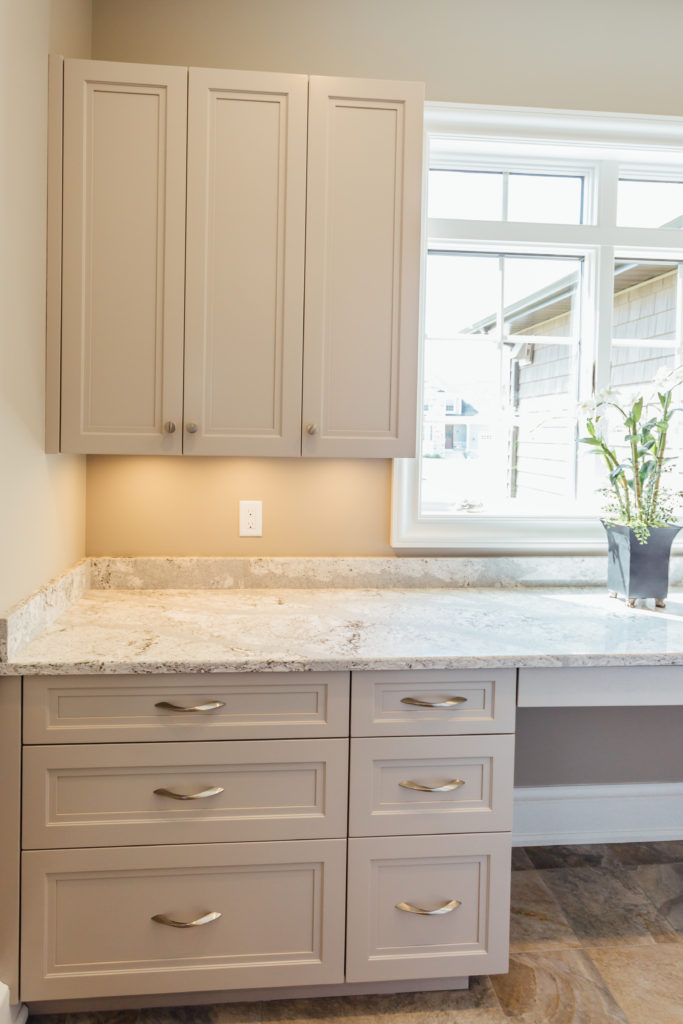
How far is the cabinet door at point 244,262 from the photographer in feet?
6.42

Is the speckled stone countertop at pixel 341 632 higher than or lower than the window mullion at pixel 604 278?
lower

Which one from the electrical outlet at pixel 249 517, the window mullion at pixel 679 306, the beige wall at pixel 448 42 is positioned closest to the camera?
the beige wall at pixel 448 42

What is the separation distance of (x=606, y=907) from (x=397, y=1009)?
0.78 meters

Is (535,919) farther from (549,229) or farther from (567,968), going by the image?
(549,229)

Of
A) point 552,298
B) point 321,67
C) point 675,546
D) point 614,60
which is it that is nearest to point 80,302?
point 321,67

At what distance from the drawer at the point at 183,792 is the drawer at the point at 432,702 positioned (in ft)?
0.34

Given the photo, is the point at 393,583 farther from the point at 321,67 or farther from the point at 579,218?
the point at 321,67

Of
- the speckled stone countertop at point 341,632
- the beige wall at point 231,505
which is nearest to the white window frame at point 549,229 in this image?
the beige wall at point 231,505

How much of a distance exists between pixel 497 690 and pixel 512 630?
243mm

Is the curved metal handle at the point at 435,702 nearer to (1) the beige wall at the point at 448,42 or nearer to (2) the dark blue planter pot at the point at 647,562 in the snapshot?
(2) the dark blue planter pot at the point at 647,562

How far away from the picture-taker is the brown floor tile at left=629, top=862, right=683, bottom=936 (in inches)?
84.7

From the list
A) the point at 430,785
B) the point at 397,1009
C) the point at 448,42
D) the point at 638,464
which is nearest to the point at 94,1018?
the point at 397,1009

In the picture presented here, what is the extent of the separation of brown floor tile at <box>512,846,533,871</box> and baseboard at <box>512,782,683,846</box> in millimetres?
25

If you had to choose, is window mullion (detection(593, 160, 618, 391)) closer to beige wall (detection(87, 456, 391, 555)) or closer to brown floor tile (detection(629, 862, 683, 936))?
beige wall (detection(87, 456, 391, 555))
